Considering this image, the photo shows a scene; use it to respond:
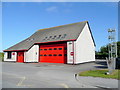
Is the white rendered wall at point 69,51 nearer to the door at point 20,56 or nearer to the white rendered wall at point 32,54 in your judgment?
the white rendered wall at point 32,54

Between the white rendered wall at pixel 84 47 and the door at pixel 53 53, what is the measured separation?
254 cm

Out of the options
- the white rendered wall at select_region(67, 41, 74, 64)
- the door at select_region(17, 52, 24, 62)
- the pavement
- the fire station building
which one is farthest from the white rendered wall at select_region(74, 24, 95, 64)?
the door at select_region(17, 52, 24, 62)

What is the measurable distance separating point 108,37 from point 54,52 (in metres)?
13.5

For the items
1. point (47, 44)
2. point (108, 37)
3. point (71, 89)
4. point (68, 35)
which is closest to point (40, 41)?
point (47, 44)

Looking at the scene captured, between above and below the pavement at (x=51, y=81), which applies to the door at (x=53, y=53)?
above

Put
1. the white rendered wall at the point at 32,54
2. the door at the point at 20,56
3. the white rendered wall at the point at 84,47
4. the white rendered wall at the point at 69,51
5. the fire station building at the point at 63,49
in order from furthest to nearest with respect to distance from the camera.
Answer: the door at the point at 20,56 → the white rendered wall at the point at 32,54 → the fire station building at the point at 63,49 → the white rendered wall at the point at 84,47 → the white rendered wall at the point at 69,51

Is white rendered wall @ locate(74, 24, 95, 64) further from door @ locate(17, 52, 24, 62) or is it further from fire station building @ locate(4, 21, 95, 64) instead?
door @ locate(17, 52, 24, 62)

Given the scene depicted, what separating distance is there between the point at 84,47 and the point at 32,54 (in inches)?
449

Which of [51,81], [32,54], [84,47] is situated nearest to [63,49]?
[84,47]

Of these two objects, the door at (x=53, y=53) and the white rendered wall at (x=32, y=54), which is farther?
the white rendered wall at (x=32, y=54)

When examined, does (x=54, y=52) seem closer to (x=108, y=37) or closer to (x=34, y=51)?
(x=34, y=51)

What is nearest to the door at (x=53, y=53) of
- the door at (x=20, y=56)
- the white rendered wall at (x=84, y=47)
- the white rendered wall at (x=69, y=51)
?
the white rendered wall at (x=69, y=51)

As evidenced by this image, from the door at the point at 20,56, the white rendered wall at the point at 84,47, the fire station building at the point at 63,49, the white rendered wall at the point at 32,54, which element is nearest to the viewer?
the white rendered wall at the point at 84,47

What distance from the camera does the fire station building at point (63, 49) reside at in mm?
23812
